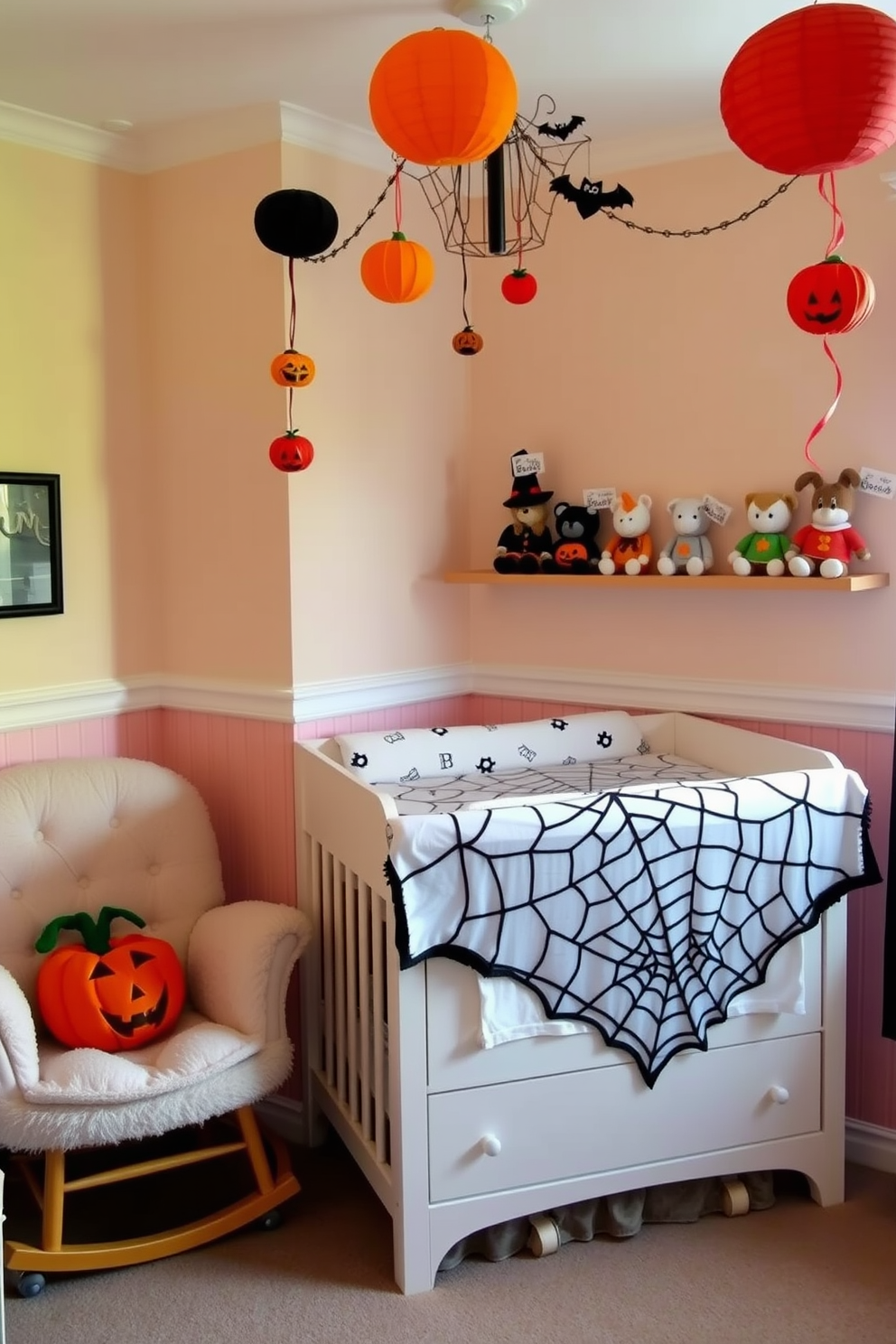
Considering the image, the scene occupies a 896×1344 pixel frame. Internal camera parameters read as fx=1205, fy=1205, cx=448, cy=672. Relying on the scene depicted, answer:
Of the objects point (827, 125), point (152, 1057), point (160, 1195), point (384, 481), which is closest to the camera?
point (827, 125)

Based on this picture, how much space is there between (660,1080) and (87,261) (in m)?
2.18

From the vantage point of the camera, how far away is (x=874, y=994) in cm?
263

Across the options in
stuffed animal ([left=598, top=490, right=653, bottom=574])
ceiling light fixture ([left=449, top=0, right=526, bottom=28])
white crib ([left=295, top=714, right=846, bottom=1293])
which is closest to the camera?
ceiling light fixture ([left=449, top=0, right=526, bottom=28])

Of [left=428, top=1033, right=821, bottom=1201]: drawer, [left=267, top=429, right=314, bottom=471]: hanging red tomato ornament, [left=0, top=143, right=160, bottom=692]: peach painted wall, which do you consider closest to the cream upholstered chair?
[left=0, top=143, right=160, bottom=692]: peach painted wall

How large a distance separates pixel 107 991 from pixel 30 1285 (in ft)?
1.75

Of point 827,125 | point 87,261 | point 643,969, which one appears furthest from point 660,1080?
point 87,261

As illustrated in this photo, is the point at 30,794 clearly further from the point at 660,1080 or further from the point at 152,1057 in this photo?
the point at 660,1080

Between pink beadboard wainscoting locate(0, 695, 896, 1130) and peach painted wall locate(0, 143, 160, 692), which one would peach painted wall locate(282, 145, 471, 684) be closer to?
pink beadboard wainscoting locate(0, 695, 896, 1130)

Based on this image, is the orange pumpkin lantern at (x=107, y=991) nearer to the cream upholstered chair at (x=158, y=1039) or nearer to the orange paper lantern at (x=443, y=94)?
the cream upholstered chair at (x=158, y=1039)

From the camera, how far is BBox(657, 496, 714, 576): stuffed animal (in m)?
2.77

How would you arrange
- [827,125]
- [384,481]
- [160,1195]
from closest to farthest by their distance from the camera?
[827,125], [160,1195], [384,481]

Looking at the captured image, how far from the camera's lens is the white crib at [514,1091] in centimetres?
216

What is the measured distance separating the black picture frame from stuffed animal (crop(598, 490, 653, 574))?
127cm

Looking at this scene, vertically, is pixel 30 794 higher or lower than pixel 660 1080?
higher
